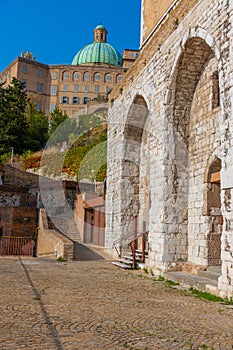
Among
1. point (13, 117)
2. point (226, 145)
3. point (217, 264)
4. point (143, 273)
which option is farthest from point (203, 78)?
point (13, 117)

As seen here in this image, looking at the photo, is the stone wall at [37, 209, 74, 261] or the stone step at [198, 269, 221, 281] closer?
the stone step at [198, 269, 221, 281]

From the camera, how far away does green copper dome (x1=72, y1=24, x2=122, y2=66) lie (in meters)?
70.4

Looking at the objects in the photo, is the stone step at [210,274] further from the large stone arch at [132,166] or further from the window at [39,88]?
the window at [39,88]

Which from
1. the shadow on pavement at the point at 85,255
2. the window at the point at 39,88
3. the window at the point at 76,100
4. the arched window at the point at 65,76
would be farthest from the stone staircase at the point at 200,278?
the arched window at the point at 65,76

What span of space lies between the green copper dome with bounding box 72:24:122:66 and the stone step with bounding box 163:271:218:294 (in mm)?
64308

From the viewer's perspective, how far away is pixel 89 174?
30.4m

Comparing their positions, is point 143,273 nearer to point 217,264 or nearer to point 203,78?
point 217,264

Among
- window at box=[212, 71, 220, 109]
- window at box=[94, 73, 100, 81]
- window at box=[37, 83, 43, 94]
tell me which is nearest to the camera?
window at box=[212, 71, 220, 109]

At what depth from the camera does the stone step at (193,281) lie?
8.26m

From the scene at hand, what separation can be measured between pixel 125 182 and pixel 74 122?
107 ft

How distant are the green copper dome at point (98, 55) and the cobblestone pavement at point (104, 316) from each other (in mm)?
64982

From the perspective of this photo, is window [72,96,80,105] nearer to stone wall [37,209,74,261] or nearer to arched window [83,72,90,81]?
arched window [83,72,90,81]

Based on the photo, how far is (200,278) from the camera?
932cm

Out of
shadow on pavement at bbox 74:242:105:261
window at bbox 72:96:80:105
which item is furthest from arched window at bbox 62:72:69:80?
shadow on pavement at bbox 74:242:105:261
